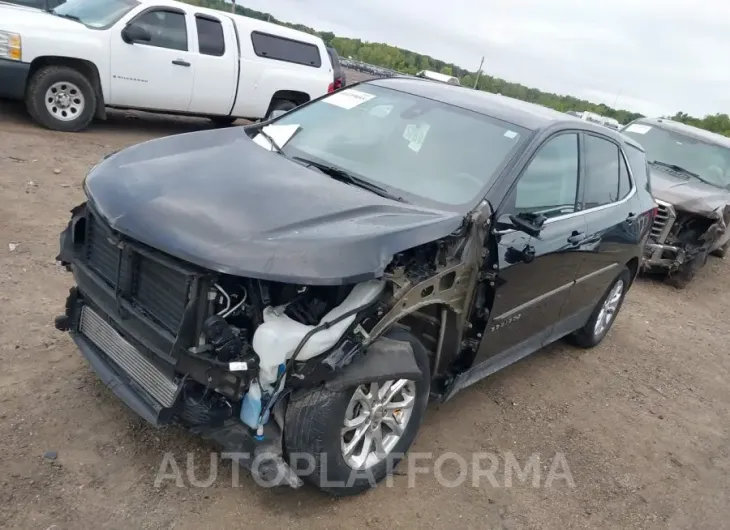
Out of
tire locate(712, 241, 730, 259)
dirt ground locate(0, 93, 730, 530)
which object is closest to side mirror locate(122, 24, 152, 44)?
dirt ground locate(0, 93, 730, 530)

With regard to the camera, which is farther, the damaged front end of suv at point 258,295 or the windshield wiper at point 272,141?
the windshield wiper at point 272,141

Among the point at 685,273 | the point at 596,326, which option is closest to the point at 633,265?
the point at 596,326

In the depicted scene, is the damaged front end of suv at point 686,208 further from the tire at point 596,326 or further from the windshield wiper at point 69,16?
the windshield wiper at point 69,16

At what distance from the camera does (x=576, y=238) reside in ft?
13.2

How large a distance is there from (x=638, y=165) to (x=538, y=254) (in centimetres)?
220

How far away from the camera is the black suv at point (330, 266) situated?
256 cm

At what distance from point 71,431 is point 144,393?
61cm

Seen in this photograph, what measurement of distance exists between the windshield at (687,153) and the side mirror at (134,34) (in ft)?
23.2

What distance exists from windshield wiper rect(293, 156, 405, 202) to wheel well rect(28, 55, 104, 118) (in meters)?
5.72

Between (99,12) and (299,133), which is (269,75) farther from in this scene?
(299,133)

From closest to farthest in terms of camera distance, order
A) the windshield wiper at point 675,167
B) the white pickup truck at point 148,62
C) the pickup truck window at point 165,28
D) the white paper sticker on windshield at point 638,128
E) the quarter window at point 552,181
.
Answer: the quarter window at point 552,181
the white pickup truck at point 148,62
the pickup truck window at point 165,28
the windshield wiper at point 675,167
the white paper sticker on windshield at point 638,128

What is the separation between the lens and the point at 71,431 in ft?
10.1

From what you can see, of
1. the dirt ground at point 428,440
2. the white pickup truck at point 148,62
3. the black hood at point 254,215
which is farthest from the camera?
the white pickup truck at point 148,62

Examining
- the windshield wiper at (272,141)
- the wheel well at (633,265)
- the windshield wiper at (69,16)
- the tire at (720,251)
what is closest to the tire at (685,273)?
the tire at (720,251)
